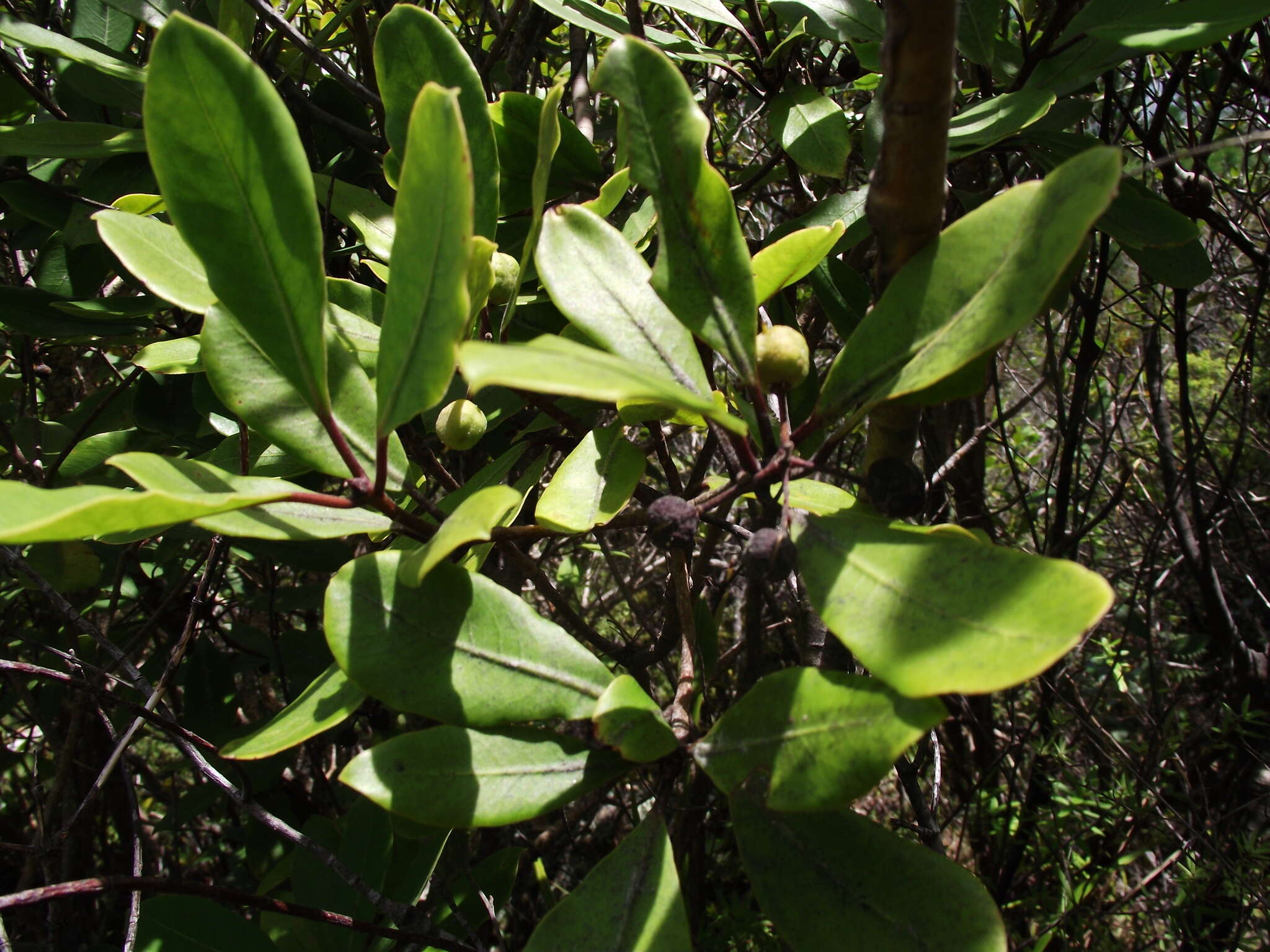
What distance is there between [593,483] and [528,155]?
1.51ft

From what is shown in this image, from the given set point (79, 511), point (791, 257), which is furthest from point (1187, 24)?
point (79, 511)

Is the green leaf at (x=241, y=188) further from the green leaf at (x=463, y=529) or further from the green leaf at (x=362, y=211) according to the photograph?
the green leaf at (x=362, y=211)

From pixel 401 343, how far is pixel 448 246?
0.30 ft

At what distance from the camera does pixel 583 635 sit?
1087mm

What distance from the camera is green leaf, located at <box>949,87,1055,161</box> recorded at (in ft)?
2.87

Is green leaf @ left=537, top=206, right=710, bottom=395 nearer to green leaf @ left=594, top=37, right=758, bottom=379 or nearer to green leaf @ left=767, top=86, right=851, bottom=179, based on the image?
green leaf @ left=594, top=37, right=758, bottom=379

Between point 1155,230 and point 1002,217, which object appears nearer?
point 1002,217

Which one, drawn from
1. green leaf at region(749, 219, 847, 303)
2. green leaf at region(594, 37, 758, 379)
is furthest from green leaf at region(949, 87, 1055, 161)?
green leaf at region(594, 37, 758, 379)

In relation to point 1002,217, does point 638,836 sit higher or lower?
lower

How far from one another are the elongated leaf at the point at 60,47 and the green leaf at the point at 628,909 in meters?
1.00

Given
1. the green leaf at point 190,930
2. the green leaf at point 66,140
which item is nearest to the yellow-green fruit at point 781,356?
the green leaf at point 66,140

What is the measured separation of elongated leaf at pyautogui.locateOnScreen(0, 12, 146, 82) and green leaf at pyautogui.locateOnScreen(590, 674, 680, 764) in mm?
915

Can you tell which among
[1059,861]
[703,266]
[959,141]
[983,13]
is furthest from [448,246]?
[1059,861]

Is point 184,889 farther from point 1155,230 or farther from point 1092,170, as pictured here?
point 1155,230
